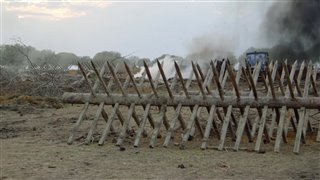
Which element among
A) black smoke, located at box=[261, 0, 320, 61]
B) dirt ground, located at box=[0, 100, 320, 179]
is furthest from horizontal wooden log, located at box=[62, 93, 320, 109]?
black smoke, located at box=[261, 0, 320, 61]

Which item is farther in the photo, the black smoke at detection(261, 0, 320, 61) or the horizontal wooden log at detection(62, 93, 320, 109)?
the black smoke at detection(261, 0, 320, 61)

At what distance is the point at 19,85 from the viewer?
84.1 ft

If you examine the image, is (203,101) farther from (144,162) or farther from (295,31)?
(295,31)

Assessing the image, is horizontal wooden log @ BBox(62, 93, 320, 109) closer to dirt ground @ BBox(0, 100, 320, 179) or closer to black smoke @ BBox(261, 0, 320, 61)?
dirt ground @ BBox(0, 100, 320, 179)

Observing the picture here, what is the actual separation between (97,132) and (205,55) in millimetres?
34435

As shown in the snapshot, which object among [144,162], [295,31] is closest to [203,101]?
[144,162]

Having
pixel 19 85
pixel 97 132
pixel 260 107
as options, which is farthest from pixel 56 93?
pixel 260 107

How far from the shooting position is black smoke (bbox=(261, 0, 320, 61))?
4272 cm

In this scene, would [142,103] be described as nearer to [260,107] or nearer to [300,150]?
[260,107]

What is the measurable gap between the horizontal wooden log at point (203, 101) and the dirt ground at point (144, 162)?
82 centimetres

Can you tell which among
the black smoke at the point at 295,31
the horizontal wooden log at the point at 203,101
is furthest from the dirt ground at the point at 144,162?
the black smoke at the point at 295,31

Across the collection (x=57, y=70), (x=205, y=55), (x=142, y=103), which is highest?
(x=142, y=103)

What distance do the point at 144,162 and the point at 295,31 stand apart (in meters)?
38.1

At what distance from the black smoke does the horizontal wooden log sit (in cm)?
3451
